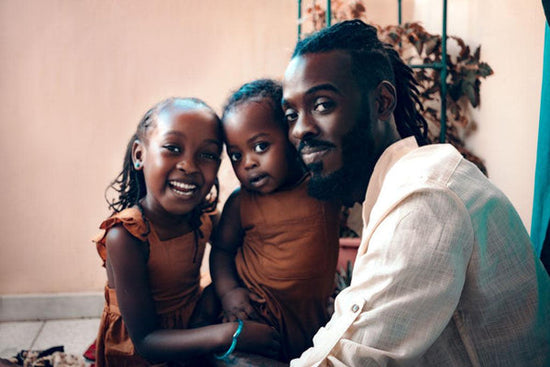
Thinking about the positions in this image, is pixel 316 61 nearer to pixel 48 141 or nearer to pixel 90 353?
pixel 90 353

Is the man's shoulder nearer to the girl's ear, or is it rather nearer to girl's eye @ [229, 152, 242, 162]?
girl's eye @ [229, 152, 242, 162]

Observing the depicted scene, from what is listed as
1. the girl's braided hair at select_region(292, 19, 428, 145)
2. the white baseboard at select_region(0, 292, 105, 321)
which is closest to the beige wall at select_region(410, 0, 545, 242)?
the girl's braided hair at select_region(292, 19, 428, 145)

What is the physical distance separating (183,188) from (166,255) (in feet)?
0.71

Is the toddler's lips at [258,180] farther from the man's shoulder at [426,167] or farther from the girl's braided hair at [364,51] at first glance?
the man's shoulder at [426,167]

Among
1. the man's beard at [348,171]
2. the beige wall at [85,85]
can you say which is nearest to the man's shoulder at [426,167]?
the man's beard at [348,171]

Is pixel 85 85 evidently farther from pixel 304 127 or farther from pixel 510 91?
pixel 510 91

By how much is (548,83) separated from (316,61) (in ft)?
2.09

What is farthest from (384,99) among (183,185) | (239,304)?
(239,304)

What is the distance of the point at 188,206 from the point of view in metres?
1.50

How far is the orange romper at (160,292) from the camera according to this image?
1.53m

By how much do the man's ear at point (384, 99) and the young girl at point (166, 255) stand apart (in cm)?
51

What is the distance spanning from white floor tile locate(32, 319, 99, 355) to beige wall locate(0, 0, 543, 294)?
0.65ft

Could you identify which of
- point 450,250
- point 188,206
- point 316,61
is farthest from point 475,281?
point 188,206

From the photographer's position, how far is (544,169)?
4.53 ft
